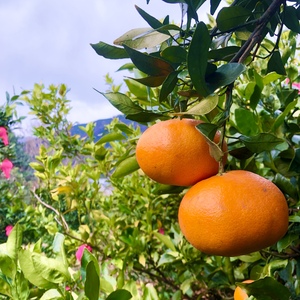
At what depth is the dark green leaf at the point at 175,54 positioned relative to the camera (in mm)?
392

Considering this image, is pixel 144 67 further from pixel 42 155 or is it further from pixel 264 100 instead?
pixel 42 155

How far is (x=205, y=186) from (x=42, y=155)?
3.85 feet

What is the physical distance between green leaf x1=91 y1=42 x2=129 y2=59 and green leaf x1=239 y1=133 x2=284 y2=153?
0.65 feet

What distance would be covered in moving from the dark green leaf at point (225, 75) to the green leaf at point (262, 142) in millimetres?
81

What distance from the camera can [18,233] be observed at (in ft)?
1.54

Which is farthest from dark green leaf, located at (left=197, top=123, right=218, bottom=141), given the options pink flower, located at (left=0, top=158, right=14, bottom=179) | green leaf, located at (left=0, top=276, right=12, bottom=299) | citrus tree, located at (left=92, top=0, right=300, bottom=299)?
pink flower, located at (left=0, top=158, right=14, bottom=179)

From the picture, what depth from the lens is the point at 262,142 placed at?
408 millimetres

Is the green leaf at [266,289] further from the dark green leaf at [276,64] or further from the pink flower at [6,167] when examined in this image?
the pink flower at [6,167]

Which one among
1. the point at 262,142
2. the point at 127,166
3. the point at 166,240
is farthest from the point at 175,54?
the point at 166,240

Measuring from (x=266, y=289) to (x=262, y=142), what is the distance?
190 mm

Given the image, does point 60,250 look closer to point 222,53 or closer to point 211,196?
point 211,196

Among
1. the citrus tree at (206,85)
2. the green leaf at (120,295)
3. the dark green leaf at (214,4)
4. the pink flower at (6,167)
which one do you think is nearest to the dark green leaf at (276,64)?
the citrus tree at (206,85)

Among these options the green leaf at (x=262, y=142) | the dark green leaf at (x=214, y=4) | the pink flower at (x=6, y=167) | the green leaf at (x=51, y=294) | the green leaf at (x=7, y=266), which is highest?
the dark green leaf at (x=214, y=4)

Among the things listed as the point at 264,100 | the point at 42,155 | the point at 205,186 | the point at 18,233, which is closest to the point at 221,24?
the point at 205,186
